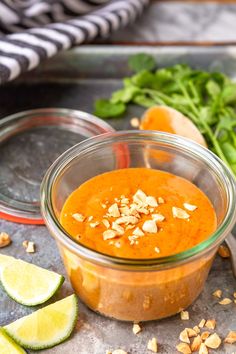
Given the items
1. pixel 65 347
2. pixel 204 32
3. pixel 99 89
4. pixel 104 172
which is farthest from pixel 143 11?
pixel 65 347

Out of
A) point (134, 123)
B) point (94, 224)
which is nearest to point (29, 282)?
point (94, 224)

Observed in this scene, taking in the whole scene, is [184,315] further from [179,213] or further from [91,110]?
[91,110]

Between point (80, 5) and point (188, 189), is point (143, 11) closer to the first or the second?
point (80, 5)

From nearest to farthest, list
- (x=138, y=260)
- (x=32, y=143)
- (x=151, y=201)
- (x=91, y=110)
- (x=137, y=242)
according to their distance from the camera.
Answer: (x=138, y=260)
(x=137, y=242)
(x=151, y=201)
(x=32, y=143)
(x=91, y=110)

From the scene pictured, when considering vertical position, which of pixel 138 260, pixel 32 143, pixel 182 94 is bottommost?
pixel 32 143

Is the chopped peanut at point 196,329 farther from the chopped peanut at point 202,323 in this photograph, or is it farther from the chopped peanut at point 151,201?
the chopped peanut at point 151,201

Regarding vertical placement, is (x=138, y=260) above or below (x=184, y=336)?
above
